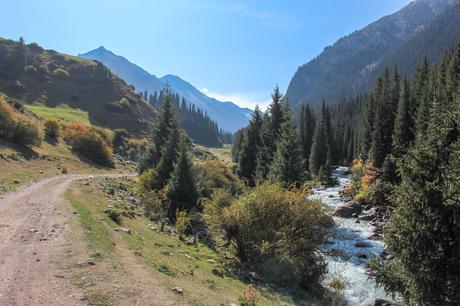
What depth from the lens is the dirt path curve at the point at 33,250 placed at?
10688 mm

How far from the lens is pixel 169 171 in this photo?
38938mm

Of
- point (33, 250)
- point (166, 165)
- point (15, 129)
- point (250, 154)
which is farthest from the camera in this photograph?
point (250, 154)

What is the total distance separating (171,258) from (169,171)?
2030 cm

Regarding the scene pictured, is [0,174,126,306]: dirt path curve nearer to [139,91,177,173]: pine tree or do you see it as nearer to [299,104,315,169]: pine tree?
[139,91,177,173]: pine tree

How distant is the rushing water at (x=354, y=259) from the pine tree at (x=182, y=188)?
1110 centimetres

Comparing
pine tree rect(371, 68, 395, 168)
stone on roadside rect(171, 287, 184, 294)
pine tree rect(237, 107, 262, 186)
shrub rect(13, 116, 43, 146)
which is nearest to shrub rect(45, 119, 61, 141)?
shrub rect(13, 116, 43, 146)

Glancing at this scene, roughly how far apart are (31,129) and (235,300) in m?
42.9

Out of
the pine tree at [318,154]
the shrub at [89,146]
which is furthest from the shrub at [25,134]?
the pine tree at [318,154]

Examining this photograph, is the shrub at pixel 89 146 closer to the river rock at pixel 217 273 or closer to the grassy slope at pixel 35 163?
the grassy slope at pixel 35 163

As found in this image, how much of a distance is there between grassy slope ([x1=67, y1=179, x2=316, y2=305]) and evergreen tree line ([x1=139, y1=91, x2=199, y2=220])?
17.7ft

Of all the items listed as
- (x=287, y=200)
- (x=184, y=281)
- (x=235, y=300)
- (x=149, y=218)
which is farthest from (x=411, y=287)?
(x=149, y=218)

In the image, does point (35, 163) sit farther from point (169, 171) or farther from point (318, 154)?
point (318, 154)

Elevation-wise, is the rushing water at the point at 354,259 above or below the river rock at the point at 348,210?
below

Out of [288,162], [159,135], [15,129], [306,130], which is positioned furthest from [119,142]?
[288,162]
